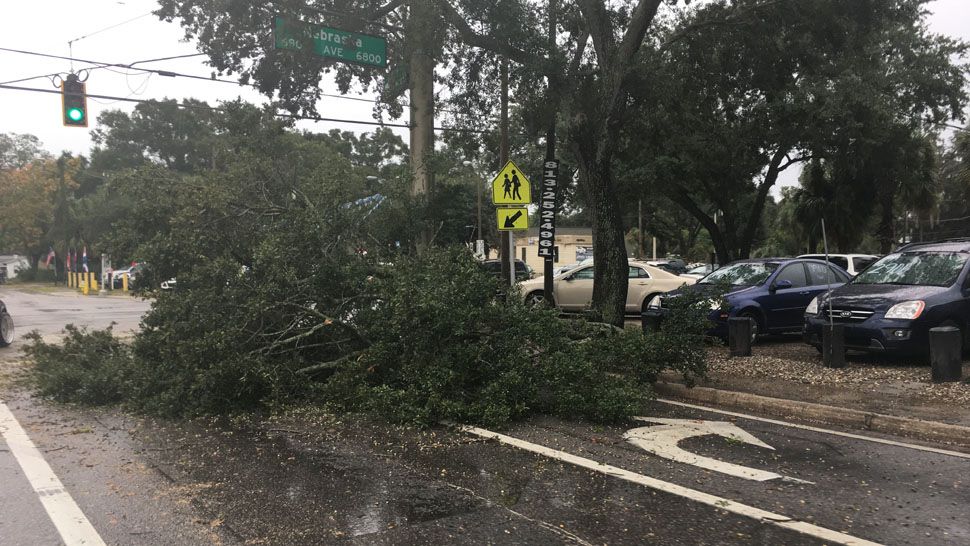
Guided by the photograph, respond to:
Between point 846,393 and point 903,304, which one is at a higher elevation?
point 903,304

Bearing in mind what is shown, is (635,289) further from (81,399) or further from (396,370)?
(81,399)

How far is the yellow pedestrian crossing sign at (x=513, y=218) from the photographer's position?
11688 mm

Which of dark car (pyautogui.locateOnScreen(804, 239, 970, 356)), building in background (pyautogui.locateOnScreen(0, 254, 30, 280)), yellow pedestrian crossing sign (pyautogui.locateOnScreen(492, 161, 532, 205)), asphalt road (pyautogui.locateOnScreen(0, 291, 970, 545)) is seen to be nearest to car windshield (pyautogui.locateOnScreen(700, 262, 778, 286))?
dark car (pyautogui.locateOnScreen(804, 239, 970, 356))

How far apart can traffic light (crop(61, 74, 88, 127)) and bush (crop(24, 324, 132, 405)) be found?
296 inches

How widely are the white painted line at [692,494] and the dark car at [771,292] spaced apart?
567cm

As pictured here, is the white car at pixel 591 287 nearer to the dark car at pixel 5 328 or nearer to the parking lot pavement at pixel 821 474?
the parking lot pavement at pixel 821 474

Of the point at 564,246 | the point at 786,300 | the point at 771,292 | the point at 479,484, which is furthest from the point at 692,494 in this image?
the point at 564,246

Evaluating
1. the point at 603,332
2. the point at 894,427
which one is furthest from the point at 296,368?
the point at 894,427

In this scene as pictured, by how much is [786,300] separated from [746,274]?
2.91 feet

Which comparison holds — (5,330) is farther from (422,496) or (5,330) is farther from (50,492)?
(422,496)

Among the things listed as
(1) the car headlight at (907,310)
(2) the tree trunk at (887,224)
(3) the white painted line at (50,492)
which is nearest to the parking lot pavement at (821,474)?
(1) the car headlight at (907,310)

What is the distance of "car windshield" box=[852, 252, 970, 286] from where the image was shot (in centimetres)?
947

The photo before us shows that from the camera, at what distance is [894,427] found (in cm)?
657

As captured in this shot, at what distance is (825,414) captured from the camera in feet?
23.2
